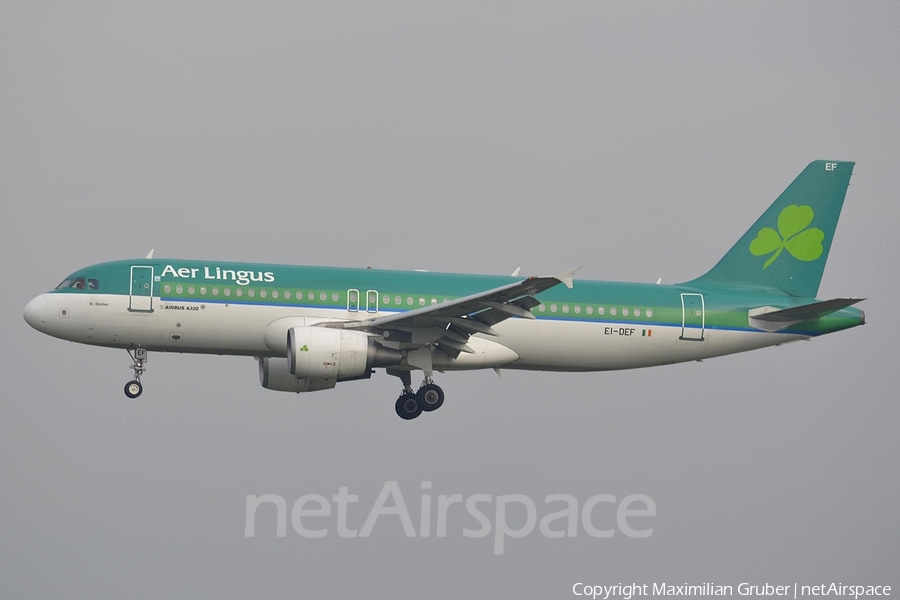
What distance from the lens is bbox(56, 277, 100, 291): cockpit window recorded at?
41344 millimetres

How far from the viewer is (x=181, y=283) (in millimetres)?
41188

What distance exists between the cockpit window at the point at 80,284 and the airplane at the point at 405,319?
0.05 metres

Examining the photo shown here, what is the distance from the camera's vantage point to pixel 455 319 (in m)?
40.6

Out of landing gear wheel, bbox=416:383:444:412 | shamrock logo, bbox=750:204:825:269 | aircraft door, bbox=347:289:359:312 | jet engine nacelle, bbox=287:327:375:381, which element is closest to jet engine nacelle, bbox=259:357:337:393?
landing gear wheel, bbox=416:383:444:412

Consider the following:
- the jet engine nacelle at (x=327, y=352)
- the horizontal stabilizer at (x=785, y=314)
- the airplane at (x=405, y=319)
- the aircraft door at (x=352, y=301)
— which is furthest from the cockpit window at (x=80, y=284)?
the horizontal stabilizer at (x=785, y=314)

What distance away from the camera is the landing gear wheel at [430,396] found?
43.0 meters

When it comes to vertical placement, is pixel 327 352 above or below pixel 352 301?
below

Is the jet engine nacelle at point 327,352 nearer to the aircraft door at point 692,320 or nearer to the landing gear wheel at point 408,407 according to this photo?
the landing gear wheel at point 408,407

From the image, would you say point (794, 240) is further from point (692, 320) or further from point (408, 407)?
point (408, 407)

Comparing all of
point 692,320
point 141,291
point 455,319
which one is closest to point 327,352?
point 455,319

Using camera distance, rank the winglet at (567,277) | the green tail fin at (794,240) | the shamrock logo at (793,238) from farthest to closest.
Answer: the shamrock logo at (793,238) < the green tail fin at (794,240) < the winglet at (567,277)

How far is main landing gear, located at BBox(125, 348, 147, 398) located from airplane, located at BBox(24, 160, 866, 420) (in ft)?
0.11

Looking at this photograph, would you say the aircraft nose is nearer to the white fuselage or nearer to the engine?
the white fuselage

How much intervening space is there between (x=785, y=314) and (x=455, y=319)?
39.2 feet
